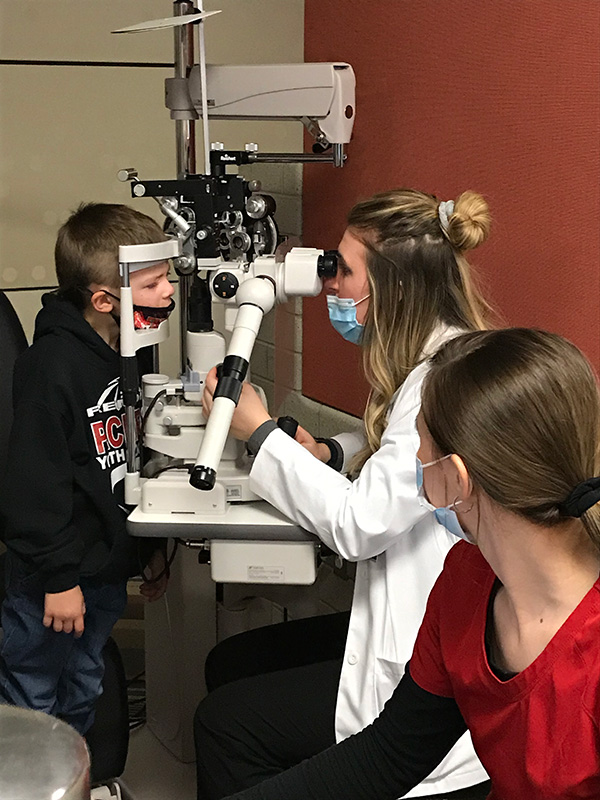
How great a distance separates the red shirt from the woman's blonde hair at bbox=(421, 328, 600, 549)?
0.13 m

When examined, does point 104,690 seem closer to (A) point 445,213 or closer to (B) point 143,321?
(B) point 143,321

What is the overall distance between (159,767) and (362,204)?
4.96ft

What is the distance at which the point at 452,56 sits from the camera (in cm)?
211

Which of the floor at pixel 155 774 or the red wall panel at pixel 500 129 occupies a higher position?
the red wall panel at pixel 500 129

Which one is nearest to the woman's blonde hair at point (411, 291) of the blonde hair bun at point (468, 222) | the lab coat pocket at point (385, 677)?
the blonde hair bun at point (468, 222)

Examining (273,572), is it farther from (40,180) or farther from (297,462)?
(40,180)

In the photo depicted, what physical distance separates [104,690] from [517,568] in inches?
49.4

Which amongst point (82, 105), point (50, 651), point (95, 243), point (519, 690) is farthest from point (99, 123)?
point (519, 690)

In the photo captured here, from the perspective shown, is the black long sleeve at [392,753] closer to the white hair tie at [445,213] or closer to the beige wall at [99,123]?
the white hair tie at [445,213]

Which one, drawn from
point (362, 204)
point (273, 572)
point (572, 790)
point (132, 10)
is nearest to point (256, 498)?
point (273, 572)

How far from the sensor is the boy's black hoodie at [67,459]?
176 cm

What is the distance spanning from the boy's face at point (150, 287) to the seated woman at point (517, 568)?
2.61 ft

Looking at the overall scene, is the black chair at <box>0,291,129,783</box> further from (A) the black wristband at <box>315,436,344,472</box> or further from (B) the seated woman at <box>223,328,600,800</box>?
(B) the seated woman at <box>223,328,600,800</box>

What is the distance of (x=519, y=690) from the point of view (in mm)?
1051
